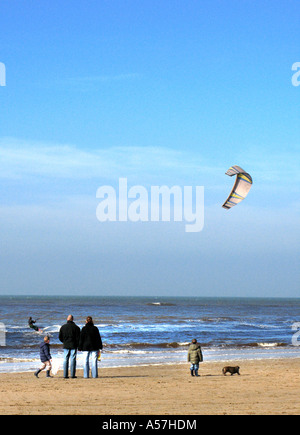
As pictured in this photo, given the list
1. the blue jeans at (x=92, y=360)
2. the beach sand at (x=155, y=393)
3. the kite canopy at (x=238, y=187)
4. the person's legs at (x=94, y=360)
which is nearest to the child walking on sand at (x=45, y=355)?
the beach sand at (x=155, y=393)

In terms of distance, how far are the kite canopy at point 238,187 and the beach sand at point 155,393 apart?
5.43 metres

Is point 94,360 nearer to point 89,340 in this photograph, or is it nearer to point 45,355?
point 89,340

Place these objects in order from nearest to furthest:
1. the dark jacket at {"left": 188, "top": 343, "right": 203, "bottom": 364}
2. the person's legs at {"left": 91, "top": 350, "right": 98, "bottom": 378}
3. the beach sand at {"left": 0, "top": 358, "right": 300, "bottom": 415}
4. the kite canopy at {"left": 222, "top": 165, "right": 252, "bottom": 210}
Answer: the beach sand at {"left": 0, "top": 358, "right": 300, "bottom": 415}
the person's legs at {"left": 91, "top": 350, "right": 98, "bottom": 378}
the dark jacket at {"left": 188, "top": 343, "right": 203, "bottom": 364}
the kite canopy at {"left": 222, "top": 165, "right": 252, "bottom": 210}

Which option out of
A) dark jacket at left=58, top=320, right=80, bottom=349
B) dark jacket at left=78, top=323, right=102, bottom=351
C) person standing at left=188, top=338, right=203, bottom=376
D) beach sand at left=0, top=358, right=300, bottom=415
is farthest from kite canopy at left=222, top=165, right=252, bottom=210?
dark jacket at left=58, top=320, right=80, bottom=349

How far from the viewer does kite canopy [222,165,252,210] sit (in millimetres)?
18359

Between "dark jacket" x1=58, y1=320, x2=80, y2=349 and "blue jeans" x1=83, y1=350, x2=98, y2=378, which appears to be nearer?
"dark jacket" x1=58, y1=320, x2=80, y2=349

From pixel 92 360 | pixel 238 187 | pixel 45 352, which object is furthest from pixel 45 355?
pixel 238 187

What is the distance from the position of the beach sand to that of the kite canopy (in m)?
5.43

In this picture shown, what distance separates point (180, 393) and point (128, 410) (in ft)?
7.33

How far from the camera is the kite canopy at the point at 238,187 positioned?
723 inches

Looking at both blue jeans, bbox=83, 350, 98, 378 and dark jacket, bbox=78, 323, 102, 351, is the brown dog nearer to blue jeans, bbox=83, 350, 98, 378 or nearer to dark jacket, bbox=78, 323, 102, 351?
blue jeans, bbox=83, 350, 98, 378

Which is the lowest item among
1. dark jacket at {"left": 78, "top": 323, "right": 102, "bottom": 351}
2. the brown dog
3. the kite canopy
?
the brown dog

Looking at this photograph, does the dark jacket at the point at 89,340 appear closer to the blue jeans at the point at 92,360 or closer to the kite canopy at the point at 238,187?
the blue jeans at the point at 92,360
